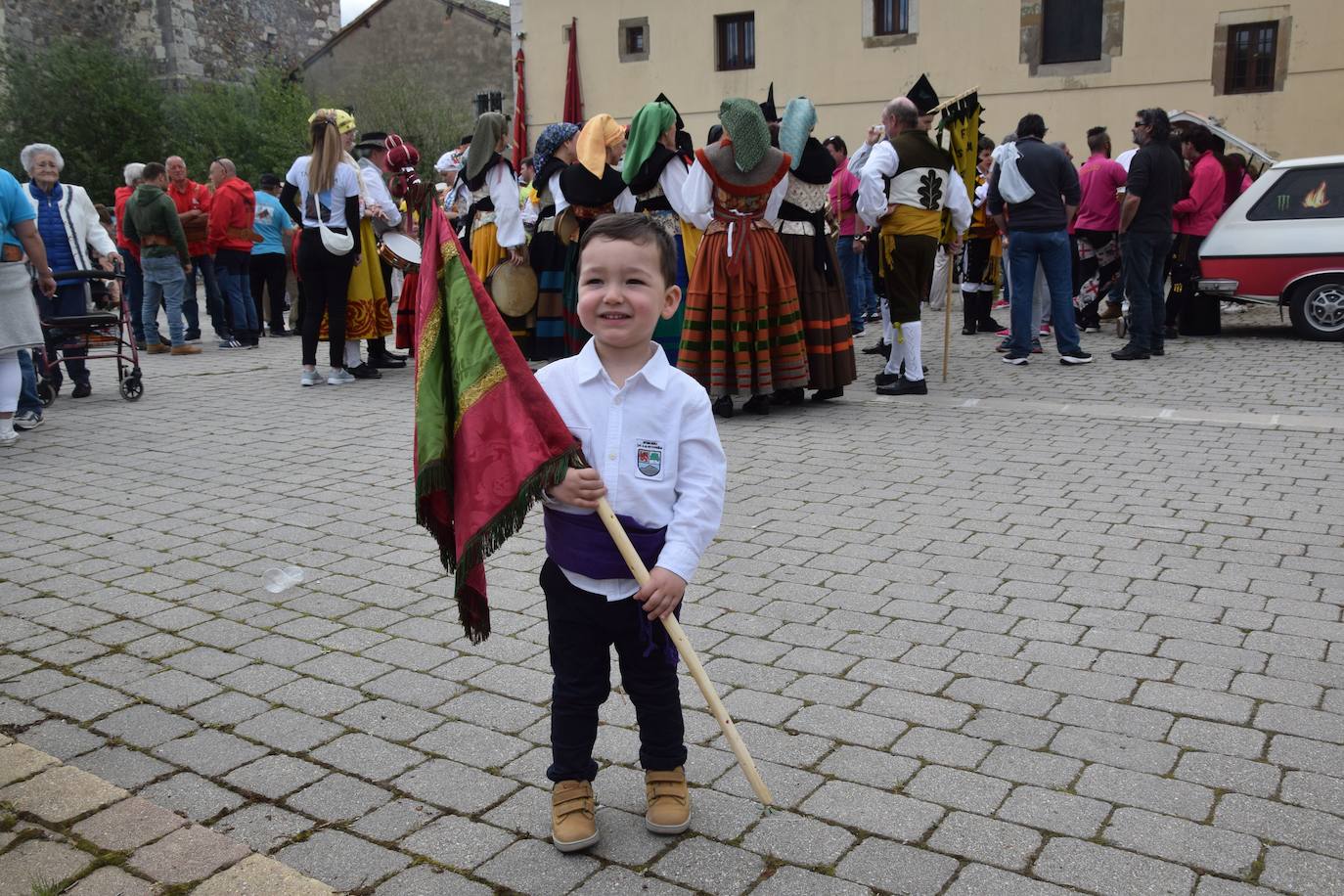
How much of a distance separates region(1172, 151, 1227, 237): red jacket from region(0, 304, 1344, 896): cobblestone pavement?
18.8ft

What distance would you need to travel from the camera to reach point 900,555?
16.9ft

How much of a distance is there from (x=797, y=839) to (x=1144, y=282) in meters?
9.11

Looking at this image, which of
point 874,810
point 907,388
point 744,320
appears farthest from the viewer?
point 907,388

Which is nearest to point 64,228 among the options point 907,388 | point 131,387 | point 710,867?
point 131,387

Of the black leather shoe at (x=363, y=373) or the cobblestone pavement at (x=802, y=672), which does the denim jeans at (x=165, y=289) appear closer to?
the black leather shoe at (x=363, y=373)

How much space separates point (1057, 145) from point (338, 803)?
955cm

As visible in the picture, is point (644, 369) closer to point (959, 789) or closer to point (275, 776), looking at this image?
point (959, 789)

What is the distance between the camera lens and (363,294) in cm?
1065

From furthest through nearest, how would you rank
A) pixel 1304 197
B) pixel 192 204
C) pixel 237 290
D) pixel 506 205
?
1. pixel 237 290
2. pixel 192 204
3. pixel 1304 197
4. pixel 506 205

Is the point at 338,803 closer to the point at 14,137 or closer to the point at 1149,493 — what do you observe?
the point at 1149,493

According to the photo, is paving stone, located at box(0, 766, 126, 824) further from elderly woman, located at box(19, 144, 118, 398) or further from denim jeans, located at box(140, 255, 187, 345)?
denim jeans, located at box(140, 255, 187, 345)

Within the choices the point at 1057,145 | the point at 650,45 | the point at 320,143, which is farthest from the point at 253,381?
the point at 650,45

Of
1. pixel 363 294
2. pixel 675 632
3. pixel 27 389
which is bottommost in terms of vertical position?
pixel 27 389

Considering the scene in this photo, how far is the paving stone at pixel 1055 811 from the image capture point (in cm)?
293
